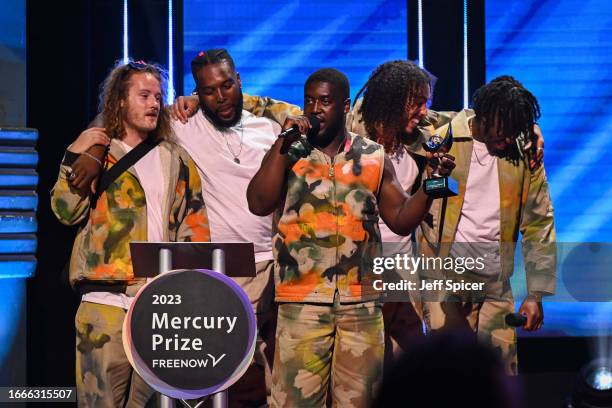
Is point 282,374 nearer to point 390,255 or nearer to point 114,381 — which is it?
point 114,381

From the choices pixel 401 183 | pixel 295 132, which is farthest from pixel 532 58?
pixel 295 132

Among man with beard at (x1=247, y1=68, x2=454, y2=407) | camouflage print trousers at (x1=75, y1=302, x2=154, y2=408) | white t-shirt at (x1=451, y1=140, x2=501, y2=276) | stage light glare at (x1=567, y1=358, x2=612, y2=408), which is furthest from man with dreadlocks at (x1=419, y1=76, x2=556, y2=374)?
camouflage print trousers at (x1=75, y1=302, x2=154, y2=408)

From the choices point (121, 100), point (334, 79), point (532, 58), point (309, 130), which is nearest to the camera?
point (309, 130)

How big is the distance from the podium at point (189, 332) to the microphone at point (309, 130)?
2.34ft

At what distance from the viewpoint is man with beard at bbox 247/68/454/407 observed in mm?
4156

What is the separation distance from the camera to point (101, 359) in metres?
4.37

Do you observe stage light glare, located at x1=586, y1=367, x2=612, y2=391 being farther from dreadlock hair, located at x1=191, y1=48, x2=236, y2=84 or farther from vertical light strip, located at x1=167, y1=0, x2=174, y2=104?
vertical light strip, located at x1=167, y1=0, x2=174, y2=104

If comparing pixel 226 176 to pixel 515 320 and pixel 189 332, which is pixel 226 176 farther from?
pixel 515 320

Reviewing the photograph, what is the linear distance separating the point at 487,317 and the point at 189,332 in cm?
182

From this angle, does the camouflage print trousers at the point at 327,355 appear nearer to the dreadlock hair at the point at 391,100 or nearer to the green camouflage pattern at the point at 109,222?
the green camouflage pattern at the point at 109,222

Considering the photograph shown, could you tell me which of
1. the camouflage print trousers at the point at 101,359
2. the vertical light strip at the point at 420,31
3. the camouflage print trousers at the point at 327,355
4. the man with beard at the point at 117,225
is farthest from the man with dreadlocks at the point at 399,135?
the camouflage print trousers at the point at 101,359

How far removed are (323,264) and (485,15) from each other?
7.71 ft

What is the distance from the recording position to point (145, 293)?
366 centimetres

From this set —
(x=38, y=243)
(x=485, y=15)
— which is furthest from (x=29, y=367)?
(x=485, y=15)
